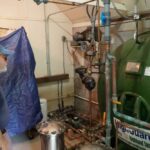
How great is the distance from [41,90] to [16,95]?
3.23 ft

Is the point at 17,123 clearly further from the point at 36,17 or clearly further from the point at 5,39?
the point at 36,17

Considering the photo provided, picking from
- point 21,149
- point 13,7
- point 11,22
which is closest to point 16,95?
point 21,149

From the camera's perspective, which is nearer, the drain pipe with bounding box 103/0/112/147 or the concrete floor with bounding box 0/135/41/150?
the drain pipe with bounding box 103/0/112/147

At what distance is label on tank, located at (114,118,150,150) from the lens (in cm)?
176

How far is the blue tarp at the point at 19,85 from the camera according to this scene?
9.58 feet

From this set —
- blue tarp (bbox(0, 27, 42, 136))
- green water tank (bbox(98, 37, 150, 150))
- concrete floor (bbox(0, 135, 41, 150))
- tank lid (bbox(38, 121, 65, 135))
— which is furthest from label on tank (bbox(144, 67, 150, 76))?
concrete floor (bbox(0, 135, 41, 150))

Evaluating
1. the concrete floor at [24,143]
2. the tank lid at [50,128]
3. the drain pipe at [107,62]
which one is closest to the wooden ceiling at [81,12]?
the drain pipe at [107,62]

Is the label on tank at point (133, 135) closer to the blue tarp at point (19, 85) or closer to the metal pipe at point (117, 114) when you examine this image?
the metal pipe at point (117, 114)

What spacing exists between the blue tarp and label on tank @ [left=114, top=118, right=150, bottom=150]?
4.95 feet

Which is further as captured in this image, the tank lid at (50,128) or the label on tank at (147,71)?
the tank lid at (50,128)

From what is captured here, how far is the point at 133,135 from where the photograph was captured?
1.86m

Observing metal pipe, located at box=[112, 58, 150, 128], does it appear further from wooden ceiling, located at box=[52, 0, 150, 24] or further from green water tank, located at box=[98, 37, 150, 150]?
wooden ceiling, located at box=[52, 0, 150, 24]

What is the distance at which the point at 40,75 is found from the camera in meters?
3.94

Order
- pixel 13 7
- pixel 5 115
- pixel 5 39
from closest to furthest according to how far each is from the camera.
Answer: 1. pixel 5 115
2. pixel 5 39
3. pixel 13 7
